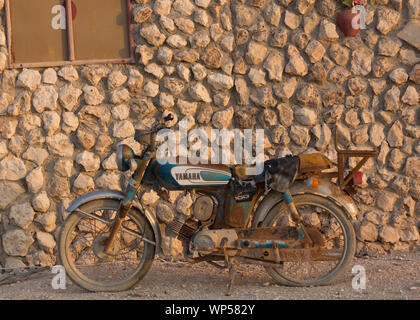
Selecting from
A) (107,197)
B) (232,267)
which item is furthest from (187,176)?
(232,267)

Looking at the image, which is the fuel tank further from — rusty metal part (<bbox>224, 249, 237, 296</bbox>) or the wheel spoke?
the wheel spoke

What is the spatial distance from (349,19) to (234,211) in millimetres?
2131

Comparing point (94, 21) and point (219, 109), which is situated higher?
point (94, 21)

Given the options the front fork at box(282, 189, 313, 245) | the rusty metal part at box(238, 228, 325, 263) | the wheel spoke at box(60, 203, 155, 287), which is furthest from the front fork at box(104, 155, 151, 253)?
the front fork at box(282, 189, 313, 245)

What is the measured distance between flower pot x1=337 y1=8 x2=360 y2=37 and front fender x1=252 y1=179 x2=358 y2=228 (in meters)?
1.63

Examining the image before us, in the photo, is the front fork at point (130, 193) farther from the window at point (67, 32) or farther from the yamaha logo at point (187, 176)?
the window at point (67, 32)

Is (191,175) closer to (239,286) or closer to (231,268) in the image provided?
(231,268)

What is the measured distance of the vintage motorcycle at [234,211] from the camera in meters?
4.58

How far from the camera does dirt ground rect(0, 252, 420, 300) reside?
449 centimetres

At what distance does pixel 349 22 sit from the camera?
5543 mm

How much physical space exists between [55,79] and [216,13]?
1607 millimetres

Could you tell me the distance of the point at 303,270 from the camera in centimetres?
519

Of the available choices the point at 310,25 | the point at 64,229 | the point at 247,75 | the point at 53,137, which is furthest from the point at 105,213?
the point at 310,25

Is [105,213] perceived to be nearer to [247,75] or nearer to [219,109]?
[219,109]
